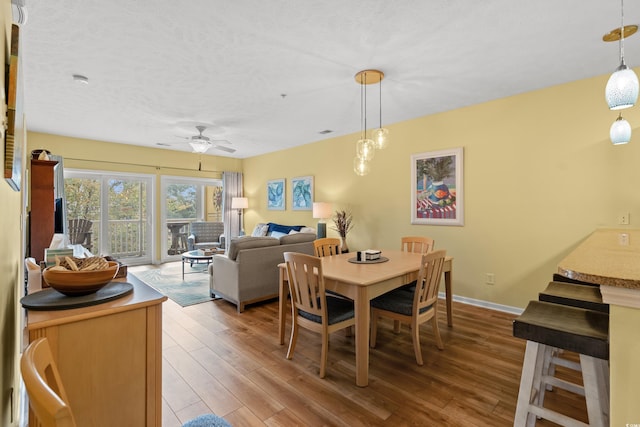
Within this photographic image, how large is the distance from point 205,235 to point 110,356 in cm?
583

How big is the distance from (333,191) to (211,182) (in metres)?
3.47

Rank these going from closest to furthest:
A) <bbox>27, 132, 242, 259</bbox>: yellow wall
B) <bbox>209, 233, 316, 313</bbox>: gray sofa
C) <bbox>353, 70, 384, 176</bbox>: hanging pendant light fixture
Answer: <bbox>353, 70, 384, 176</bbox>: hanging pendant light fixture
<bbox>209, 233, 316, 313</bbox>: gray sofa
<bbox>27, 132, 242, 259</bbox>: yellow wall

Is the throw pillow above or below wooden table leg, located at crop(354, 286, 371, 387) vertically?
above

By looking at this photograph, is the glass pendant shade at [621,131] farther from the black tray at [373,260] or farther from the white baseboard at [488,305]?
the black tray at [373,260]

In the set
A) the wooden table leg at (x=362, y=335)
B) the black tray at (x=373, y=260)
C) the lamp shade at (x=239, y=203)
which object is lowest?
the wooden table leg at (x=362, y=335)

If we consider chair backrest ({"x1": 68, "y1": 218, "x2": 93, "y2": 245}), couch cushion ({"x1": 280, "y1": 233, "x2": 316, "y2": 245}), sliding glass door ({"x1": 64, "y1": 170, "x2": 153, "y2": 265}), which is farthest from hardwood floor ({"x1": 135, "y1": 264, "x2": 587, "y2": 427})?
sliding glass door ({"x1": 64, "y1": 170, "x2": 153, "y2": 265})

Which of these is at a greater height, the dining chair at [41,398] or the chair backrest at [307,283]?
the dining chair at [41,398]

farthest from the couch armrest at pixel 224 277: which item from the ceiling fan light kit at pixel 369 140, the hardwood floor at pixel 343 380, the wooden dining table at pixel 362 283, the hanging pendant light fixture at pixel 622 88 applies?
the hanging pendant light fixture at pixel 622 88

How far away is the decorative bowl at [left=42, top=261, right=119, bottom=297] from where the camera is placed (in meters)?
1.20

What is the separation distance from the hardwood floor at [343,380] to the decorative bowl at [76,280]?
1035 mm

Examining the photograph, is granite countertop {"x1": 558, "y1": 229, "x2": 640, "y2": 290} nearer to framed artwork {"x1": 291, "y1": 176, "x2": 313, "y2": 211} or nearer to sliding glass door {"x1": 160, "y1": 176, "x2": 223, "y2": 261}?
framed artwork {"x1": 291, "y1": 176, "x2": 313, "y2": 211}

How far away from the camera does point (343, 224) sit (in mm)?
5020

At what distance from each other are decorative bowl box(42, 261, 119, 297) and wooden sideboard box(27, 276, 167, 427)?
0.12 meters

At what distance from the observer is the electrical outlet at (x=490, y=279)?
359 cm
